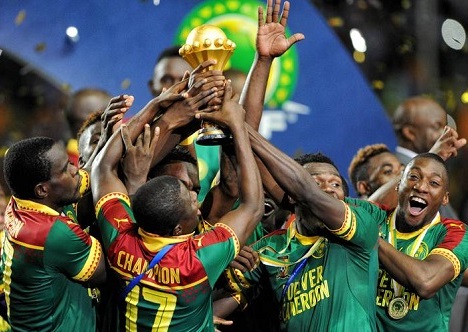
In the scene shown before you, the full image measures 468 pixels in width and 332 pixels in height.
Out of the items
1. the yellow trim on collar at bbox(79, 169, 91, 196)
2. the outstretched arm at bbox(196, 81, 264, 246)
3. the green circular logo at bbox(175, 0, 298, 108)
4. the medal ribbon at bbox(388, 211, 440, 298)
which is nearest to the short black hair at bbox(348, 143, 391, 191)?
the green circular logo at bbox(175, 0, 298, 108)

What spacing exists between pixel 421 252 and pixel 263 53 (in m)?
1.36

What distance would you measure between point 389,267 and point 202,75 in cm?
134

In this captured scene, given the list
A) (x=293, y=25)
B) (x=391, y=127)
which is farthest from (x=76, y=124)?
(x=391, y=127)

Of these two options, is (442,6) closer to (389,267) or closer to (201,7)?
(201,7)

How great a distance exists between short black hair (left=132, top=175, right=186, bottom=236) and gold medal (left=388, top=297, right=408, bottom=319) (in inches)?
56.4

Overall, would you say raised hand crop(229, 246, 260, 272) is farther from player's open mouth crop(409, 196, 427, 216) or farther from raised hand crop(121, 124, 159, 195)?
player's open mouth crop(409, 196, 427, 216)

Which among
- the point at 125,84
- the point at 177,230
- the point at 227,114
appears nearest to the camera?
the point at 177,230

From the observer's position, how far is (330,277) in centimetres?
477

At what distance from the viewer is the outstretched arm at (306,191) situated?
4.62 metres

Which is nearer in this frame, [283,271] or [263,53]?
[283,271]

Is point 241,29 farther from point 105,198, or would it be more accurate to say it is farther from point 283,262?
point 105,198

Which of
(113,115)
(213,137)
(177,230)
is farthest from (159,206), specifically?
(113,115)

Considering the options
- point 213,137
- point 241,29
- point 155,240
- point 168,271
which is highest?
point 241,29

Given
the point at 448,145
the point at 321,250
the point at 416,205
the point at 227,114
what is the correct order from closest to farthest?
the point at 227,114 → the point at 321,250 → the point at 416,205 → the point at 448,145
